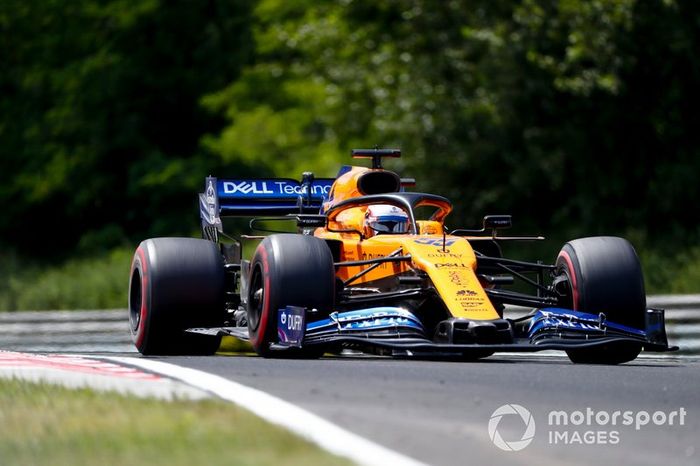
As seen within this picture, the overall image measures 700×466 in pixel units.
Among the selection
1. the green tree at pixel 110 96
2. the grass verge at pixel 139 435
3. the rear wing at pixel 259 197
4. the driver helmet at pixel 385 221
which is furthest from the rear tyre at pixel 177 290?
the green tree at pixel 110 96

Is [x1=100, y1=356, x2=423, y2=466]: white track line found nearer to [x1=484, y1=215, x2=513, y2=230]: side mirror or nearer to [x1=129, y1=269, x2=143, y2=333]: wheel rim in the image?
[x1=484, y1=215, x2=513, y2=230]: side mirror

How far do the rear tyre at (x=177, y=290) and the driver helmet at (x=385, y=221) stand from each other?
4.05 ft

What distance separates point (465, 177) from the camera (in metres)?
27.7

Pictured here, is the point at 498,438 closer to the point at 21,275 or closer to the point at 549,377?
the point at 549,377

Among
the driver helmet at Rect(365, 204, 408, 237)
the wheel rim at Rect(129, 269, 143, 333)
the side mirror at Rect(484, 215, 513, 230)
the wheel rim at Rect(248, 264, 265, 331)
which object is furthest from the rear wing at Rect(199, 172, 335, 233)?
the wheel rim at Rect(248, 264, 265, 331)

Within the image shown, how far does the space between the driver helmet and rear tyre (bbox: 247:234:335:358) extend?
129 cm

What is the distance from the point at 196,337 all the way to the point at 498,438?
6.29m

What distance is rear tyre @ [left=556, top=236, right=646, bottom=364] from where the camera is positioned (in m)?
11.2

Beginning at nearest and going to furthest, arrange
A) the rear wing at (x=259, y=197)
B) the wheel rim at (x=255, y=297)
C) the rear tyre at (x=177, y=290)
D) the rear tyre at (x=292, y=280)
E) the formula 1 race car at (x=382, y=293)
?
the formula 1 race car at (x=382, y=293) < the rear tyre at (x=292, y=280) < the wheel rim at (x=255, y=297) < the rear tyre at (x=177, y=290) < the rear wing at (x=259, y=197)

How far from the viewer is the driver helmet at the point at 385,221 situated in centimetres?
1207

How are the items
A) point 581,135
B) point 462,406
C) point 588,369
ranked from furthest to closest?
point 581,135 → point 588,369 → point 462,406

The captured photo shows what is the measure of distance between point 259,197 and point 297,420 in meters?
7.74

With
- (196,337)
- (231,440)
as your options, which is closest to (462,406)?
(231,440)

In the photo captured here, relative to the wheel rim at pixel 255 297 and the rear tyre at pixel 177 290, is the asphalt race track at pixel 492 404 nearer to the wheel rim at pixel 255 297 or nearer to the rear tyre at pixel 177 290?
the wheel rim at pixel 255 297
